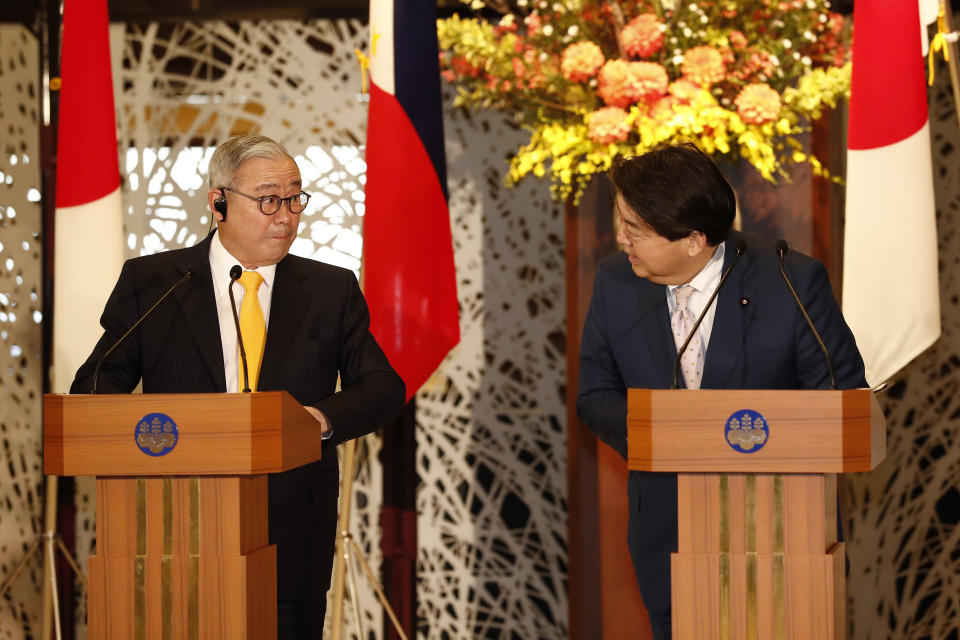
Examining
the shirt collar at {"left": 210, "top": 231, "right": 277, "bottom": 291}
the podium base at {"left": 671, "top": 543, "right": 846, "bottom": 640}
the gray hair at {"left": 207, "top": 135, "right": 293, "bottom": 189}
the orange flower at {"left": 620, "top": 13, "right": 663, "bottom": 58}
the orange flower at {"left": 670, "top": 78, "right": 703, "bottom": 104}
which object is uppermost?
the orange flower at {"left": 620, "top": 13, "right": 663, "bottom": 58}

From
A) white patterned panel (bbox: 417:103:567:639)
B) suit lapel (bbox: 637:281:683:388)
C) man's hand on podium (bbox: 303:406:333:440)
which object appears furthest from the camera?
→ white patterned panel (bbox: 417:103:567:639)

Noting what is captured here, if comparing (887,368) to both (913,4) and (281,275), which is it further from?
(281,275)

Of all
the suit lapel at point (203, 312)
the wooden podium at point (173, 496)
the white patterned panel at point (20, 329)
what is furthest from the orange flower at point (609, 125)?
the white patterned panel at point (20, 329)

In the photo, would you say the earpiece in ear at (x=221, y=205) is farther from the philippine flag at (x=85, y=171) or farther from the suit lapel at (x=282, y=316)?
the philippine flag at (x=85, y=171)

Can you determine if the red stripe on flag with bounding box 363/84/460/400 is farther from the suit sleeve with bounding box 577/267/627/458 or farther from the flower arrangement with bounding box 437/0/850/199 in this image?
the suit sleeve with bounding box 577/267/627/458

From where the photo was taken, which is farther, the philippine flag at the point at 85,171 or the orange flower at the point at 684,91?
the philippine flag at the point at 85,171

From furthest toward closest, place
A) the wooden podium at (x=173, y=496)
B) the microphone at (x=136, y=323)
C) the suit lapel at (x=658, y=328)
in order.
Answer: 1. the suit lapel at (x=658, y=328)
2. the microphone at (x=136, y=323)
3. the wooden podium at (x=173, y=496)

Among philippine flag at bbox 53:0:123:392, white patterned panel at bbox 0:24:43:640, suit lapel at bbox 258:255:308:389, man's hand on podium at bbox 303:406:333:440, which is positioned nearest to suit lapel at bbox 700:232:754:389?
man's hand on podium at bbox 303:406:333:440

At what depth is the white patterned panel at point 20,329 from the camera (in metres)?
4.23

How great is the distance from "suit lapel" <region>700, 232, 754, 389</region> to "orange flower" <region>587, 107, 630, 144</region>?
1.03 m

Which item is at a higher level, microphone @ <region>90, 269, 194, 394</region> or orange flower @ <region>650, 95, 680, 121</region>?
orange flower @ <region>650, 95, 680, 121</region>

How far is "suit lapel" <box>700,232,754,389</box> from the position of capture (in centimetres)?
244

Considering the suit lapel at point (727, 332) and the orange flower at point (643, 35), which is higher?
the orange flower at point (643, 35)

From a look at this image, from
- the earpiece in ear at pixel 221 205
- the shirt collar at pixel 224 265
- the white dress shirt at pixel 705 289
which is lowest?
the white dress shirt at pixel 705 289
